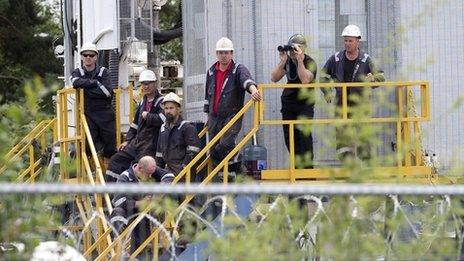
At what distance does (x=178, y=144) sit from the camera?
15000 millimetres

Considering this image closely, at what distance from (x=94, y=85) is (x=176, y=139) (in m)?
1.75

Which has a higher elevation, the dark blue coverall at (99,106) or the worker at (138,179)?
the dark blue coverall at (99,106)

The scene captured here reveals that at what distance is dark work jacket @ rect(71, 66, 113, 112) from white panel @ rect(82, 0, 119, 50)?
2.17 ft

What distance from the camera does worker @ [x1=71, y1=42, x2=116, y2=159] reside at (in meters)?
16.3

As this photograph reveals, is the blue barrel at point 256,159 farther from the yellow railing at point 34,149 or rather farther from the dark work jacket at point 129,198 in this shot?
the yellow railing at point 34,149

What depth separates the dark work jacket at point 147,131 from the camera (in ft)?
52.0

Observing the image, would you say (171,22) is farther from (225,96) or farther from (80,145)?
(225,96)

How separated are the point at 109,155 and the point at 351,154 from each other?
10147mm

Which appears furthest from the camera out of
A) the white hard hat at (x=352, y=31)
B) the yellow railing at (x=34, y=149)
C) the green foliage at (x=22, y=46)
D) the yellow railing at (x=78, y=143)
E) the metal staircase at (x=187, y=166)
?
the green foliage at (x=22, y=46)

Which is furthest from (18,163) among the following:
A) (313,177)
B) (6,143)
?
(313,177)

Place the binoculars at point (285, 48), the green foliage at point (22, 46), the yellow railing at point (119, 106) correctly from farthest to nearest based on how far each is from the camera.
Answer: the green foliage at point (22, 46) → the yellow railing at point (119, 106) → the binoculars at point (285, 48)

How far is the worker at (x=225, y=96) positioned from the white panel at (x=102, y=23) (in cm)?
260

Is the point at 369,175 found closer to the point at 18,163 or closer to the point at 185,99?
the point at 18,163

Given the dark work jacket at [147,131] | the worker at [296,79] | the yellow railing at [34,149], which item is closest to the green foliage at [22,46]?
the yellow railing at [34,149]
